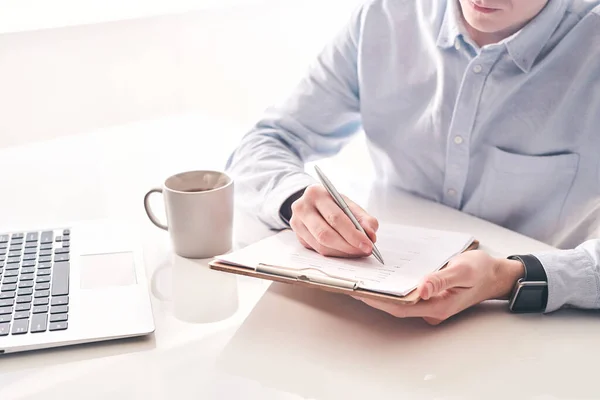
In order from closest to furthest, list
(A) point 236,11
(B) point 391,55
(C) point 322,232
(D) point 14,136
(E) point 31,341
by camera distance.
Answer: (E) point 31,341, (C) point 322,232, (B) point 391,55, (D) point 14,136, (A) point 236,11

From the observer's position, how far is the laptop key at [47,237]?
0.98 metres

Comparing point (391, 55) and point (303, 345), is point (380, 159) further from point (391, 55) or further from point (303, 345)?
point (303, 345)

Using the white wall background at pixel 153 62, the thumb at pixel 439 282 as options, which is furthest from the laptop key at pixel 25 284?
the white wall background at pixel 153 62

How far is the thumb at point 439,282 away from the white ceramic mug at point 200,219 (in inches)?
12.6

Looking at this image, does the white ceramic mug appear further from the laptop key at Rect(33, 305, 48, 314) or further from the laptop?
the laptop key at Rect(33, 305, 48, 314)

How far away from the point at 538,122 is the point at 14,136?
1.28 m

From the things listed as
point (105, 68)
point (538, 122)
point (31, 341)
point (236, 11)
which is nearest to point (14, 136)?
point (105, 68)

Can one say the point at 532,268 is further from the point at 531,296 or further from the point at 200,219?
the point at 200,219

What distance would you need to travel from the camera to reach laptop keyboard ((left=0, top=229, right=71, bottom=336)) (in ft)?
2.59

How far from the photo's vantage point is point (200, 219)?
958mm

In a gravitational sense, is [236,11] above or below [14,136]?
above

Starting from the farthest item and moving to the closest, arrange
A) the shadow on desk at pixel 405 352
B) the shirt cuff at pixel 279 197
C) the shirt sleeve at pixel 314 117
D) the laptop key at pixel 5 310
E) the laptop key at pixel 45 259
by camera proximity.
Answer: the shirt sleeve at pixel 314 117, the shirt cuff at pixel 279 197, the laptop key at pixel 45 259, the laptop key at pixel 5 310, the shadow on desk at pixel 405 352

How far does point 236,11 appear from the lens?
2010 millimetres

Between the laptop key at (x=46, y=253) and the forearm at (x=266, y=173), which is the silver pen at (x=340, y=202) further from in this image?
the laptop key at (x=46, y=253)
